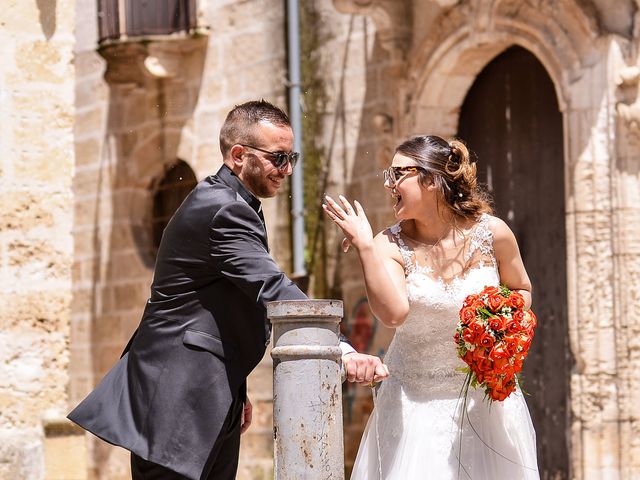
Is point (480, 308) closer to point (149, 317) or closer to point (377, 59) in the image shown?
point (149, 317)

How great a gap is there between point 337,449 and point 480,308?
81 centimetres

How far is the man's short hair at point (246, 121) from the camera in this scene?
15.1 ft

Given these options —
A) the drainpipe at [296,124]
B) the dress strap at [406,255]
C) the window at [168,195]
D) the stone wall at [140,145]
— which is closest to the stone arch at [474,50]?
the drainpipe at [296,124]

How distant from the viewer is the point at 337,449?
4.30 metres

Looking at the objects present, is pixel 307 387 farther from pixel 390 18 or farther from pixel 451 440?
pixel 390 18

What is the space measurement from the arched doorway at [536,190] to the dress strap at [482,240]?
14.7 ft

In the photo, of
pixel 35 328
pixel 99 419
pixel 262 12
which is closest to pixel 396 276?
pixel 99 419

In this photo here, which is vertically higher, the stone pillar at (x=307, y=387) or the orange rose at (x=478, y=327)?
the orange rose at (x=478, y=327)

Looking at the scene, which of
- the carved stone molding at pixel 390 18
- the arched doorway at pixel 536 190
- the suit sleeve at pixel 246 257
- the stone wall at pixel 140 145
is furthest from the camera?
the stone wall at pixel 140 145

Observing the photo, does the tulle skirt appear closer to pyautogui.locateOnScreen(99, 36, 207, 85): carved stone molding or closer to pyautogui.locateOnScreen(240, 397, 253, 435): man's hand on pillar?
pyautogui.locateOnScreen(240, 397, 253, 435): man's hand on pillar

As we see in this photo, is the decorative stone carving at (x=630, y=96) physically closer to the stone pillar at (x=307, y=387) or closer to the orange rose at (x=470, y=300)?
the orange rose at (x=470, y=300)

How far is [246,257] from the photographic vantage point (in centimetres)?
435

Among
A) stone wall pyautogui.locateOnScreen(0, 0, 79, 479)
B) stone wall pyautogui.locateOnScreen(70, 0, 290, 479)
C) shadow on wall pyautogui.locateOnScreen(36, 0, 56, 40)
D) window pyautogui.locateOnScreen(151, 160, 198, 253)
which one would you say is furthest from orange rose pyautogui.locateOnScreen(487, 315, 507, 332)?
window pyautogui.locateOnScreen(151, 160, 198, 253)

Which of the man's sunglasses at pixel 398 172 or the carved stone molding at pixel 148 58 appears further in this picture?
the carved stone molding at pixel 148 58
